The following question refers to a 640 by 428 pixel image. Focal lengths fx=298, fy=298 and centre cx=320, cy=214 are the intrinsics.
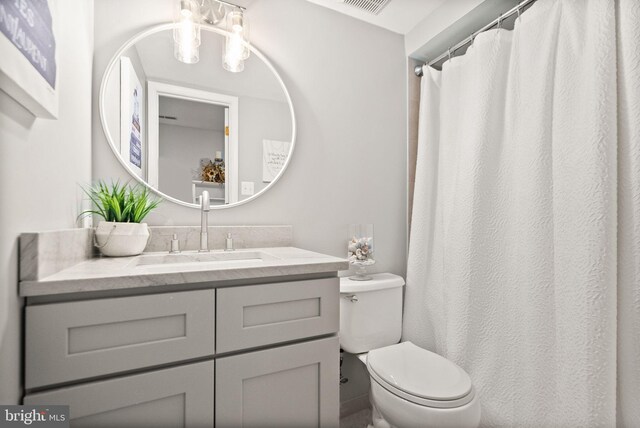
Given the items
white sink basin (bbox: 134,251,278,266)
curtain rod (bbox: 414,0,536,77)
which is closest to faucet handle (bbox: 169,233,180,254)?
white sink basin (bbox: 134,251,278,266)

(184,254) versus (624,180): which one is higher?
(624,180)

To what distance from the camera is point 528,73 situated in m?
1.26

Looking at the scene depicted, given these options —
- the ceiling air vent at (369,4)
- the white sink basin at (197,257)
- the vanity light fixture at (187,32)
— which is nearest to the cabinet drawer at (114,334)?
the white sink basin at (197,257)

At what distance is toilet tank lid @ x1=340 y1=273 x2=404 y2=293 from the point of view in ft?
4.66

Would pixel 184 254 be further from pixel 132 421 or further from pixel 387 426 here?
pixel 387 426

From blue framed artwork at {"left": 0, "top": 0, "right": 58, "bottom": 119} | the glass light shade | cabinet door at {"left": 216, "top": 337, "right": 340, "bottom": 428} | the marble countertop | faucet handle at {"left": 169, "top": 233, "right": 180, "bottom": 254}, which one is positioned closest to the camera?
blue framed artwork at {"left": 0, "top": 0, "right": 58, "bottom": 119}

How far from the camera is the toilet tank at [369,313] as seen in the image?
1.43 m

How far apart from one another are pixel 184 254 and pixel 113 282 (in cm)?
47

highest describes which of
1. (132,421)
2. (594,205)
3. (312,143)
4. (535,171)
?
(312,143)

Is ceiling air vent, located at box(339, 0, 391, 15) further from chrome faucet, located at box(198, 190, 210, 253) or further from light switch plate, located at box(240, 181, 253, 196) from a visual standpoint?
chrome faucet, located at box(198, 190, 210, 253)

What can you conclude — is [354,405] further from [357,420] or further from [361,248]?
[361,248]

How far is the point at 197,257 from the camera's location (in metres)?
1.17

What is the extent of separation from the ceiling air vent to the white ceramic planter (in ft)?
5.08

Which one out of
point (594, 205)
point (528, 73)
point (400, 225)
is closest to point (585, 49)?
point (528, 73)
